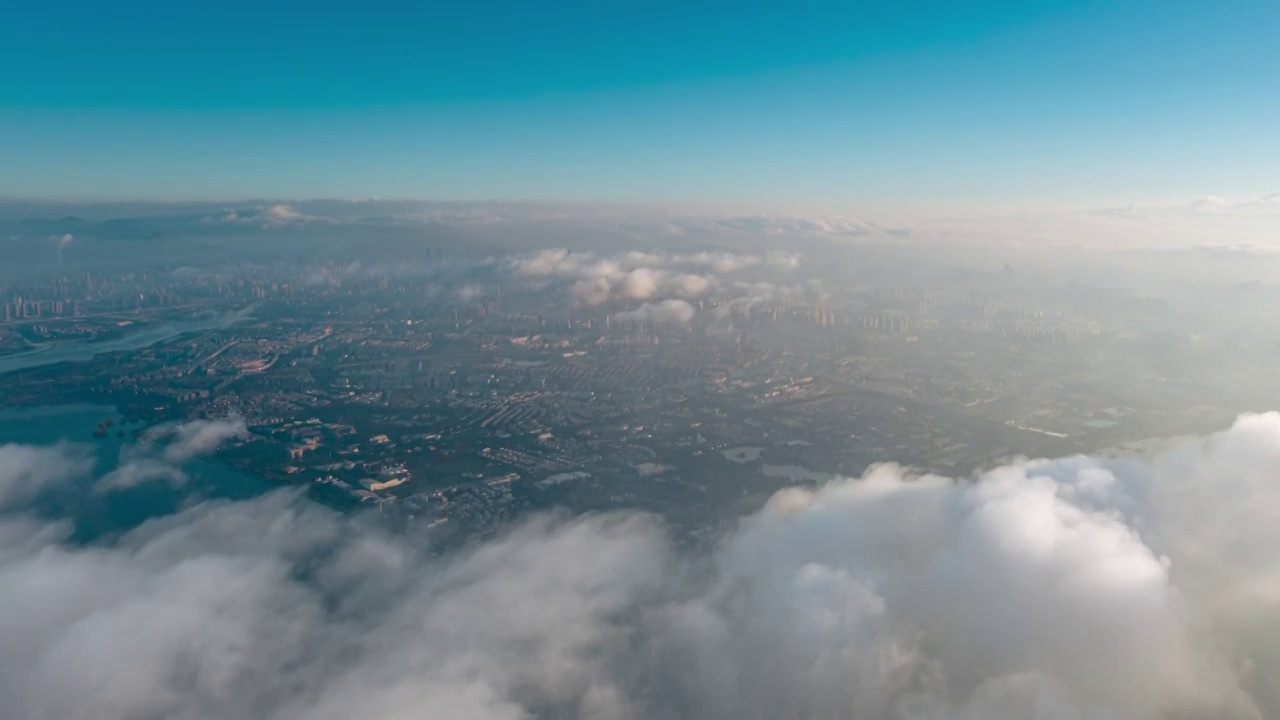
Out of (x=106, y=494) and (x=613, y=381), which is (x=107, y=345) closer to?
(x=106, y=494)

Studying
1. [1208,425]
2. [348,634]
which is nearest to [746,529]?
[348,634]

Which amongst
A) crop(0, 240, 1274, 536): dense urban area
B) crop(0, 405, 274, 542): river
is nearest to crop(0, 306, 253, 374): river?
crop(0, 240, 1274, 536): dense urban area

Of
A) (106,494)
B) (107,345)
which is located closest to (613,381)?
(106,494)

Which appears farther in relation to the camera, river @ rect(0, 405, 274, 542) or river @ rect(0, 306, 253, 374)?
river @ rect(0, 306, 253, 374)

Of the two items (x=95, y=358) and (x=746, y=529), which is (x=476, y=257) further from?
(x=746, y=529)

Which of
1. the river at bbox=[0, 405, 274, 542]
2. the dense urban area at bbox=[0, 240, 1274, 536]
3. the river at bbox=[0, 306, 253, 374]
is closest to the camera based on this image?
the river at bbox=[0, 405, 274, 542]

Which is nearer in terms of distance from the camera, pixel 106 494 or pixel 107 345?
pixel 106 494

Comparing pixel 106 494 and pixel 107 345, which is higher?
pixel 107 345

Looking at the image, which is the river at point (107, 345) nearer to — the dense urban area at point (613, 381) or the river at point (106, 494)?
the dense urban area at point (613, 381)

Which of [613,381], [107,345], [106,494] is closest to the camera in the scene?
[106,494]

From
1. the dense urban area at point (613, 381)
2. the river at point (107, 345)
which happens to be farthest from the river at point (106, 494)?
the river at point (107, 345)

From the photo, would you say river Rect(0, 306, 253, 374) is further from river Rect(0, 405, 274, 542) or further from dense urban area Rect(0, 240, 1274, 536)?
river Rect(0, 405, 274, 542)
